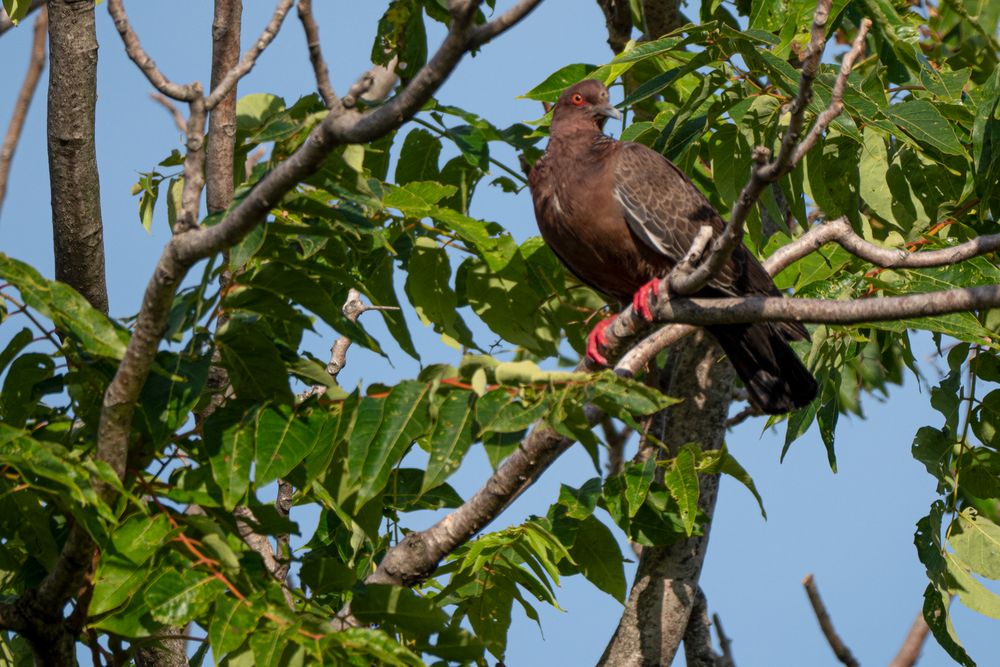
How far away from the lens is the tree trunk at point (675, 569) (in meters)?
4.50

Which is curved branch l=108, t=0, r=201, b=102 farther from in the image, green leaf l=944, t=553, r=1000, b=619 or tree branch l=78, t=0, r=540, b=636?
green leaf l=944, t=553, r=1000, b=619

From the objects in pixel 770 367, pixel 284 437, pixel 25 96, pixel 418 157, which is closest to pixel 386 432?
pixel 284 437

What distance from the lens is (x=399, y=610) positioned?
3082 mm

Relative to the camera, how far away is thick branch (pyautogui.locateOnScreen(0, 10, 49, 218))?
677 cm

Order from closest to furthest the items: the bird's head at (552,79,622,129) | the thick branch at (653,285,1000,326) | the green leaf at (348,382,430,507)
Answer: the thick branch at (653,285,1000,326) < the green leaf at (348,382,430,507) < the bird's head at (552,79,622,129)

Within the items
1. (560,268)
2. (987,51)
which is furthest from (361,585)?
(987,51)

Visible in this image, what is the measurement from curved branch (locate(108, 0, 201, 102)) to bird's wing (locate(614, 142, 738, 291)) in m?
2.51

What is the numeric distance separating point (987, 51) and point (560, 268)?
2.18 m

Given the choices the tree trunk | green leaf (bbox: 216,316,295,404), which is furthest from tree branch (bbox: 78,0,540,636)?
the tree trunk

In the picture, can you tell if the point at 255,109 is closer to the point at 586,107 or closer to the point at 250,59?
the point at 250,59

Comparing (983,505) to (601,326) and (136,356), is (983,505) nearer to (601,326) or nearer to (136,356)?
(601,326)

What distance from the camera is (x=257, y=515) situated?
311 cm

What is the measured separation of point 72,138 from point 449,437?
2065 millimetres

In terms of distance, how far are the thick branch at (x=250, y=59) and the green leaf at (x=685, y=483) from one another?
170 cm
